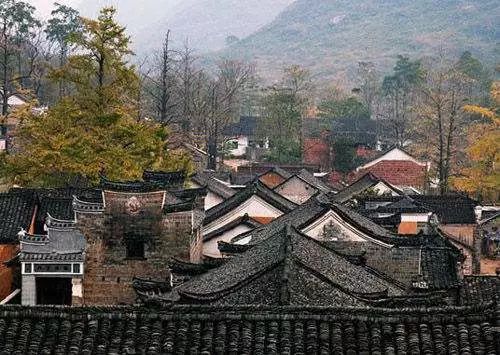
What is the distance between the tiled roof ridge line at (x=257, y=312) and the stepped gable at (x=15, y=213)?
617 inches

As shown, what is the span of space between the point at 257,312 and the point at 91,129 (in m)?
23.2

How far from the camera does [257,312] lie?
37.6ft

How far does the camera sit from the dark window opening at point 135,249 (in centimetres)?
2325

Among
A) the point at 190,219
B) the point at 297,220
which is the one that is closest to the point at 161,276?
the point at 190,219

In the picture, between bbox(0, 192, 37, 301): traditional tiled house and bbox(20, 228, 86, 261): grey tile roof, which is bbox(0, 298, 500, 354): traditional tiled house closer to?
bbox(20, 228, 86, 261): grey tile roof

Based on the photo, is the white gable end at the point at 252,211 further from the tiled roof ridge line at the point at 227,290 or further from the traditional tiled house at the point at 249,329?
the traditional tiled house at the point at 249,329

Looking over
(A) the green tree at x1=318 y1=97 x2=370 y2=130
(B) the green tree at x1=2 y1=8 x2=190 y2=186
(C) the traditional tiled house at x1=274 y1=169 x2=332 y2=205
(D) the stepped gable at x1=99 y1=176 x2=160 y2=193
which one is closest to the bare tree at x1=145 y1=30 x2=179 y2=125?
(B) the green tree at x1=2 y1=8 x2=190 y2=186

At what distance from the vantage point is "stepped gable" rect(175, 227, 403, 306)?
14320mm

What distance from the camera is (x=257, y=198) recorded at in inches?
1184

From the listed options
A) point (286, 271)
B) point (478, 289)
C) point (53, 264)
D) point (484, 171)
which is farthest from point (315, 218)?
point (484, 171)

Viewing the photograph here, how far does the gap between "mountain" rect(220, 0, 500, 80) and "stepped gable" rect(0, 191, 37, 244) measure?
105 metres

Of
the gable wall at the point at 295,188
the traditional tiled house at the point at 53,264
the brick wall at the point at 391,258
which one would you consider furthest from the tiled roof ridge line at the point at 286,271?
the gable wall at the point at 295,188

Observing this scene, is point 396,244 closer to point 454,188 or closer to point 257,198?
point 257,198

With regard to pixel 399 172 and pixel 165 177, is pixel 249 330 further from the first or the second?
pixel 399 172
